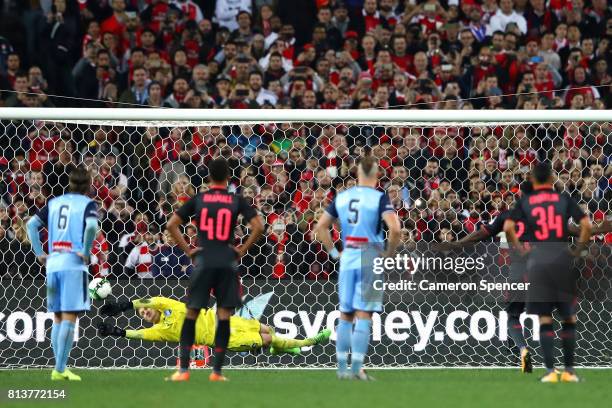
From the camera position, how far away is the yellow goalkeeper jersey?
12.2m

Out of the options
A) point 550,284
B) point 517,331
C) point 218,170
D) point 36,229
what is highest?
point 218,170

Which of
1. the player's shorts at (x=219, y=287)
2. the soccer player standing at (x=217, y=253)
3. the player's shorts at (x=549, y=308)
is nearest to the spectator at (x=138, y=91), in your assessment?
the soccer player standing at (x=217, y=253)

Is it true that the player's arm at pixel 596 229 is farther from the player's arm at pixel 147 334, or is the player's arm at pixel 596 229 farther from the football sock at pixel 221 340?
the player's arm at pixel 147 334

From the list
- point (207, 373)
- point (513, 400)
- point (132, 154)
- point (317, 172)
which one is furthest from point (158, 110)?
point (513, 400)

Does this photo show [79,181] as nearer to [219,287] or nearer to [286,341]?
[219,287]

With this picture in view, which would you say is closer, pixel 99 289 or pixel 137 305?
pixel 99 289

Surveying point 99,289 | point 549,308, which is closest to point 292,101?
point 99,289

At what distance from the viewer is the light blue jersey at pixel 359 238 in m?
10.0

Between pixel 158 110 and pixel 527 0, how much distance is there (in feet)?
27.2

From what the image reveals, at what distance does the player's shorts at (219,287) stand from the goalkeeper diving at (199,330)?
2.11 metres

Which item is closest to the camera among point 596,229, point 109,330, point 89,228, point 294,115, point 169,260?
point 89,228

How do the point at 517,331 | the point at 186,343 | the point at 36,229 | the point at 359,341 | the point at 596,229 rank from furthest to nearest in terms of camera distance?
the point at 517,331, the point at 596,229, the point at 36,229, the point at 186,343, the point at 359,341

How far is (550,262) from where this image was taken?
1010 centimetres

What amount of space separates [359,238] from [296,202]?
2.96 m
